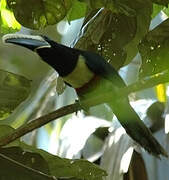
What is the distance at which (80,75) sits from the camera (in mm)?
1832

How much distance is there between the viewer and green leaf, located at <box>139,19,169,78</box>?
149cm

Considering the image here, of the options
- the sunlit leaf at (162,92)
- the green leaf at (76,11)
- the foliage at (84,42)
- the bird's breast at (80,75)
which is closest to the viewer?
the foliage at (84,42)

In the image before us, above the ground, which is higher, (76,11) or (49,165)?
(76,11)

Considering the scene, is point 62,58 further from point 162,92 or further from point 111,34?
point 162,92

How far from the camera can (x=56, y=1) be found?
1.52 metres

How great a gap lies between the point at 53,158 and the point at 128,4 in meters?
0.48

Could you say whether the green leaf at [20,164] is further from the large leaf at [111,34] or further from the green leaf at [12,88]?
the large leaf at [111,34]

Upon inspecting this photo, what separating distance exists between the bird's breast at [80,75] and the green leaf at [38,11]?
1.09 ft

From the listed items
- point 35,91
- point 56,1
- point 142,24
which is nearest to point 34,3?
point 56,1

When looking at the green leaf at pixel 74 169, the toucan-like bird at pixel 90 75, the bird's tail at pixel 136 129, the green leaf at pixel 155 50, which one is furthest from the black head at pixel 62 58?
the green leaf at pixel 74 169

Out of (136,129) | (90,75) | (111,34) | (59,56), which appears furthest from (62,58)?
(136,129)

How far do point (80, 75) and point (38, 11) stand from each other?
39 centimetres

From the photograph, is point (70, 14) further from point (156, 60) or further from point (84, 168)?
point (84, 168)

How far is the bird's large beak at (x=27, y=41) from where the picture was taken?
144 cm
